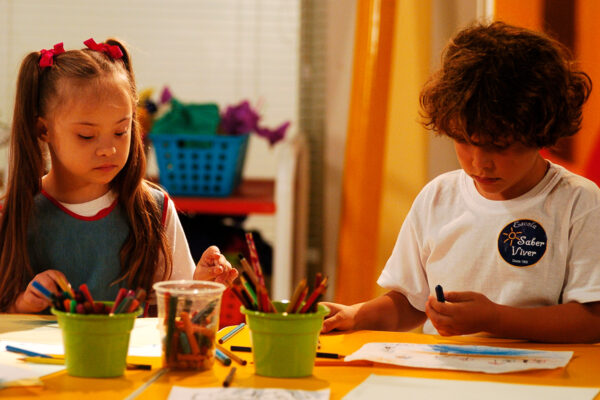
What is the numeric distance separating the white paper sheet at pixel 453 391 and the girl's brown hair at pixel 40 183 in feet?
2.32

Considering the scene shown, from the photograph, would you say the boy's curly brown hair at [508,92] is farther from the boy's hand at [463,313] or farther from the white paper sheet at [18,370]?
the white paper sheet at [18,370]

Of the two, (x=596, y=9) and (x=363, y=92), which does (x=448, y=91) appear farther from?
(x=363, y=92)

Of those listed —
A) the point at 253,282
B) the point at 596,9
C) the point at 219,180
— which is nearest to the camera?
the point at 253,282

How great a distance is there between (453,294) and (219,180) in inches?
61.1

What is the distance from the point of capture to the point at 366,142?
7.17ft

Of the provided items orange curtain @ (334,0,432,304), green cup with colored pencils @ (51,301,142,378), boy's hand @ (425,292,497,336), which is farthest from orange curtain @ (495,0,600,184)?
green cup with colored pencils @ (51,301,142,378)

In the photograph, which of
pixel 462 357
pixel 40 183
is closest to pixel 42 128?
pixel 40 183

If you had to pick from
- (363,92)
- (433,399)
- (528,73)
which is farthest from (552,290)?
(363,92)

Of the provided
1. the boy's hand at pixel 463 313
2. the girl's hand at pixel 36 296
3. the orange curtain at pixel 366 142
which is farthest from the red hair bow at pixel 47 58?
the orange curtain at pixel 366 142

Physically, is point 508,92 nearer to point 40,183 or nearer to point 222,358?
point 222,358

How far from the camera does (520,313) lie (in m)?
1.15

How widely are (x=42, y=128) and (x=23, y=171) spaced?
3.4 inches

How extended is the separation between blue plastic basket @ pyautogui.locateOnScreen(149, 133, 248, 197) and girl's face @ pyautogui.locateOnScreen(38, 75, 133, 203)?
1101 millimetres

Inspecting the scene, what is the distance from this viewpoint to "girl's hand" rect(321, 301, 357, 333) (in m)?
1.19
